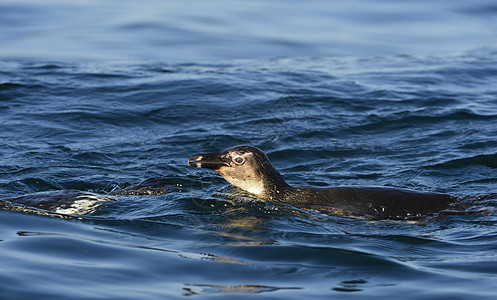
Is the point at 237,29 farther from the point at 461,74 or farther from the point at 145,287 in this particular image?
the point at 145,287

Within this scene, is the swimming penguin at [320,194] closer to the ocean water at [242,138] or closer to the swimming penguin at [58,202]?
the ocean water at [242,138]

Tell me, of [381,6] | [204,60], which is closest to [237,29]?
[204,60]

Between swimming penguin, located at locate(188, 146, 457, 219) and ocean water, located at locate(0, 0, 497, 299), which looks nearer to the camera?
ocean water, located at locate(0, 0, 497, 299)

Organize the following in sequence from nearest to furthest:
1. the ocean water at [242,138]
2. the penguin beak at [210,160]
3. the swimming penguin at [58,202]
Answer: the ocean water at [242,138]
the swimming penguin at [58,202]
the penguin beak at [210,160]

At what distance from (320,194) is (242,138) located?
376 centimetres

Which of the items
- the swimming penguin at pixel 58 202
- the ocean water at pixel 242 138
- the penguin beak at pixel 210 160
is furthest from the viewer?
the penguin beak at pixel 210 160

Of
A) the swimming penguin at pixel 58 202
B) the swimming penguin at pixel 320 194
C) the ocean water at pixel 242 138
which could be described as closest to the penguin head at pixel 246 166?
the swimming penguin at pixel 320 194

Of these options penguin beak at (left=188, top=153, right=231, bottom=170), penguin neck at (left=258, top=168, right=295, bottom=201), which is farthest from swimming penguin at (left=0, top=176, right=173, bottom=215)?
penguin neck at (left=258, top=168, right=295, bottom=201)

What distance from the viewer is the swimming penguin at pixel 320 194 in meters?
8.00

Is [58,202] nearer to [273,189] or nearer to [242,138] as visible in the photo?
[273,189]

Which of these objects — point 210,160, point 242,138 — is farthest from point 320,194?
point 242,138

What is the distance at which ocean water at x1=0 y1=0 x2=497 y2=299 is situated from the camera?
249 inches

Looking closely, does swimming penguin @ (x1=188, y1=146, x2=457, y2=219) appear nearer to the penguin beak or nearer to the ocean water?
the penguin beak

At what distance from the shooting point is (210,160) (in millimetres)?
8555
